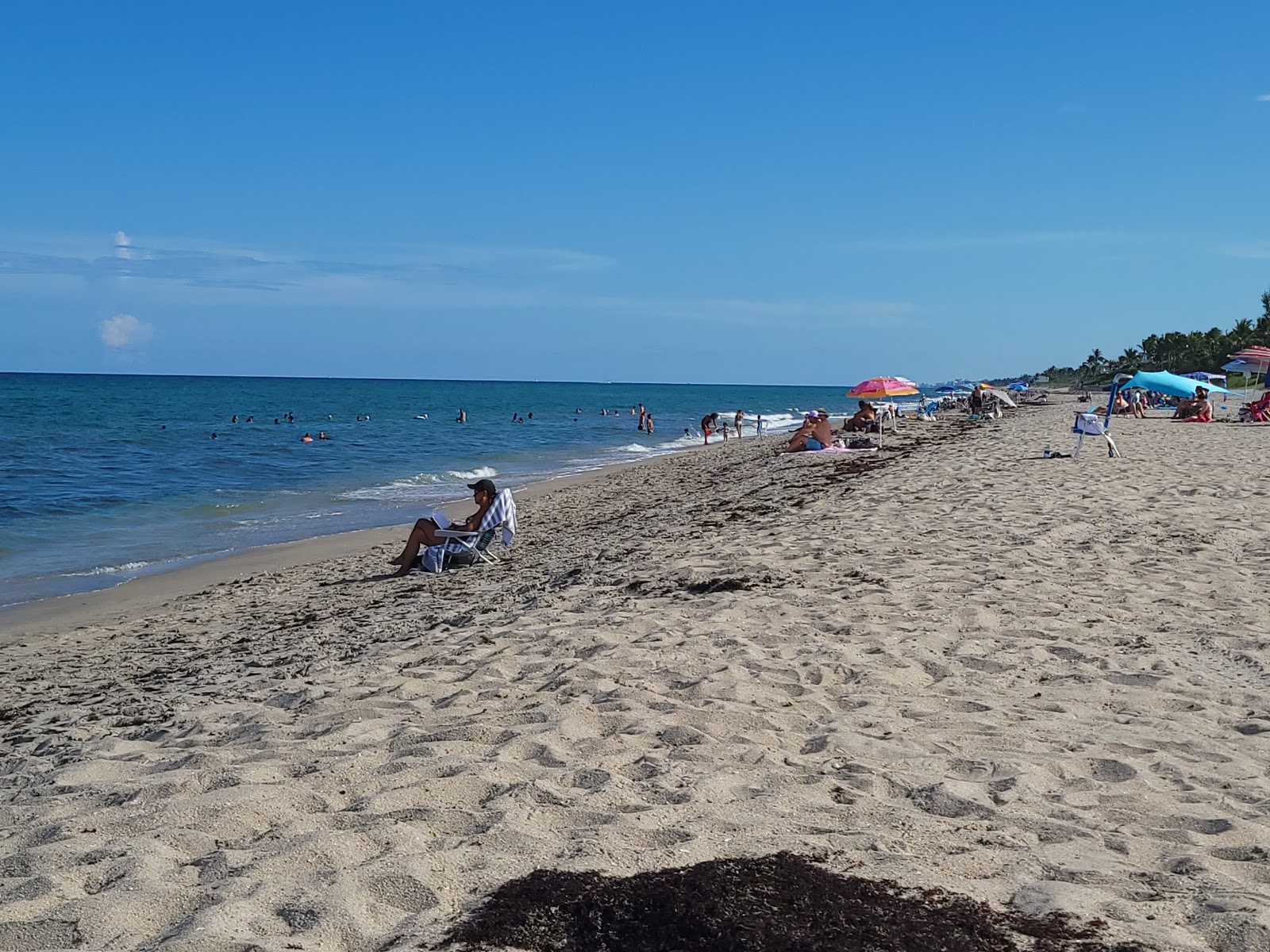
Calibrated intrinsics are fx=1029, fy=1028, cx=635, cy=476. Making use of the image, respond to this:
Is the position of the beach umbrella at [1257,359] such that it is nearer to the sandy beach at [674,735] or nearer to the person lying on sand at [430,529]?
the sandy beach at [674,735]

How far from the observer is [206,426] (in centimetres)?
5047

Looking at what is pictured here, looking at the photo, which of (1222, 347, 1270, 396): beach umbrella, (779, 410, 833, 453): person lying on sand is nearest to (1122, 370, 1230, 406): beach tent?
(779, 410, 833, 453): person lying on sand

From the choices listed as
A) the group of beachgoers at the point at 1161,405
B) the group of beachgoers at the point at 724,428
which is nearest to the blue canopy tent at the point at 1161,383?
the group of beachgoers at the point at 1161,405

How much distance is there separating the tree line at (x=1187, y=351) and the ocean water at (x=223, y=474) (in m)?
34.9

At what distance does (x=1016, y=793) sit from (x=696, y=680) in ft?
6.03

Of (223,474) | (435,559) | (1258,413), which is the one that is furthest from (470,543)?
(1258,413)

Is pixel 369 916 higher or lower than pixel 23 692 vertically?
higher

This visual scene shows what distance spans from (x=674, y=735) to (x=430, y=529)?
6.58m

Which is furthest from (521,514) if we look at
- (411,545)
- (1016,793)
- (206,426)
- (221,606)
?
(206,426)

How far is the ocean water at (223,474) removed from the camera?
48.7ft

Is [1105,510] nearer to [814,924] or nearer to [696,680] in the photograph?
[696,680]

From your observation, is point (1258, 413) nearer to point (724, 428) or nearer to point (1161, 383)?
point (1161, 383)

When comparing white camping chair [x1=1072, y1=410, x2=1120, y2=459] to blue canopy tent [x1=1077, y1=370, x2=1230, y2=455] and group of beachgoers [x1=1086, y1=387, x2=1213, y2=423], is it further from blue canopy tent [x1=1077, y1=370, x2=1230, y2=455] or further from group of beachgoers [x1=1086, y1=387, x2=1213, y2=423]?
group of beachgoers [x1=1086, y1=387, x2=1213, y2=423]

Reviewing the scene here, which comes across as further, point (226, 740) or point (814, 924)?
point (226, 740)
